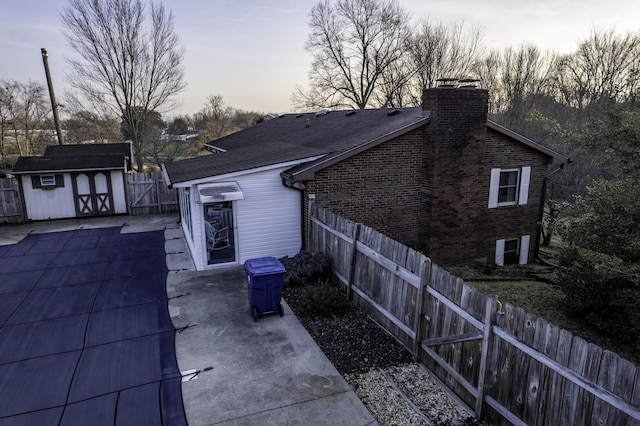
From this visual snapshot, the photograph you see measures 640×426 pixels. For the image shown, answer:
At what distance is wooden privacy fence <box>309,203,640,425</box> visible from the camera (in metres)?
3.66

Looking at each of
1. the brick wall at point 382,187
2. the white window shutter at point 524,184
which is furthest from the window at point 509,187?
the brick wall at point 382,187

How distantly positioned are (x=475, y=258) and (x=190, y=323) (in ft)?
29.8

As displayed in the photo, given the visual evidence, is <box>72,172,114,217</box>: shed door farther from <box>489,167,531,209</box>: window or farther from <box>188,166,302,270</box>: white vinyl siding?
<box>489,167,531,209</box>: window

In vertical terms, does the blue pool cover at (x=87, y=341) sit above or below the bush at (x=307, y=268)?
below

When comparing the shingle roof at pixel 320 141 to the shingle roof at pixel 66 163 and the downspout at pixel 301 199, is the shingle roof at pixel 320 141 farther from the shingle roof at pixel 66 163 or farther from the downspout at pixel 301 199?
the shingle roof at pixel 66 163

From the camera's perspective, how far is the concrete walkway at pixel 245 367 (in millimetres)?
5113

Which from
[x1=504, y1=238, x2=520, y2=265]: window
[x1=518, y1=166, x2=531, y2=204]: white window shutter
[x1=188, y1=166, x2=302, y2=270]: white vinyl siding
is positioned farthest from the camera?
[x1=504, y1=238, x2=520, y2=265]: window

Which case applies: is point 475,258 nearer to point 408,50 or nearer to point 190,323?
point 190,323

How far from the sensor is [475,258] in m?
12.8

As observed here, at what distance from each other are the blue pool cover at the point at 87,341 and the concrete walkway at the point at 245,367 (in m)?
0.29

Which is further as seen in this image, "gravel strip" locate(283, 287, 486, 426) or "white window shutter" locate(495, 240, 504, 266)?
"white window shutter" locate(495, 240, 504, 266)

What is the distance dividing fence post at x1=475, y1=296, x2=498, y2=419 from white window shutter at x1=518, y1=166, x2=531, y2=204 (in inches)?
378

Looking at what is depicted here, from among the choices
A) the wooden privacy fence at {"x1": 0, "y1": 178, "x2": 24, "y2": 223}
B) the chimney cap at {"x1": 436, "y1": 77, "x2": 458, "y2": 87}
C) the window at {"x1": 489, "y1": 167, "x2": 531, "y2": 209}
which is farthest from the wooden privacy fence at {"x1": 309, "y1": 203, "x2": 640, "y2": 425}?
the wooden privacy fence at {"x1": 0, "y1": 178, "x2": 24, "y2": 223}

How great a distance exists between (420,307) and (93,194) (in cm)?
1508
